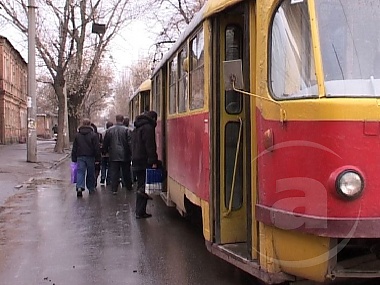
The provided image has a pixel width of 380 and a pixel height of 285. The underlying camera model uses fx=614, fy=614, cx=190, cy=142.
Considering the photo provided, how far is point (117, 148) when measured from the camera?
564 inches

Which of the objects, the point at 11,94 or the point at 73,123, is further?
the point at 11,94

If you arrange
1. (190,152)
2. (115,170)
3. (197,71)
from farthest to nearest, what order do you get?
(115,170) → (190,152) → (197,71)

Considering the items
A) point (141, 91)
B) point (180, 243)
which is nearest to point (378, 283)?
point (180, 243)

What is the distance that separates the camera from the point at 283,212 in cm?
485

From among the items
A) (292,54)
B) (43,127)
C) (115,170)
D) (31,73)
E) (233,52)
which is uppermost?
(31,73)

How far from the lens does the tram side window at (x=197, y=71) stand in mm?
6768

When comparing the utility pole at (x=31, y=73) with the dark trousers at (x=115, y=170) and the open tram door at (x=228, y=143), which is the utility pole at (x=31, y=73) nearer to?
the dark trousers at (x=115, y=170)

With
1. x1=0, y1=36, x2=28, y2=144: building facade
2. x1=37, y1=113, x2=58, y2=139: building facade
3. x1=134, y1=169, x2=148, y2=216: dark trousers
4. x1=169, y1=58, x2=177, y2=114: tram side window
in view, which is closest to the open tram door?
x1=169, y1=58, x2=177, y2=114: tram side window

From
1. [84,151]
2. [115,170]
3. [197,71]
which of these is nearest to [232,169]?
[197,71]

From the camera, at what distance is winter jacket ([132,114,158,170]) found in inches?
404

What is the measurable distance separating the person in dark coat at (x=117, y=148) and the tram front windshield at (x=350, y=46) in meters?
9.97

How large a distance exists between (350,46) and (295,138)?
2.67 ft

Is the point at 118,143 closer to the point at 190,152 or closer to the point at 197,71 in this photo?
the point at 190,152

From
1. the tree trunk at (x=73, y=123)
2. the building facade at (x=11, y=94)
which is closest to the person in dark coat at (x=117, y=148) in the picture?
the tree trunk at (x=73, y=123)
